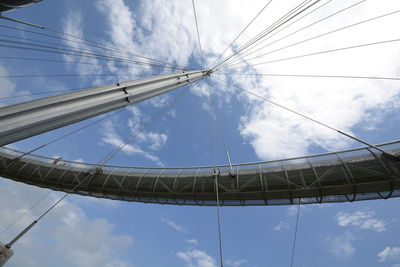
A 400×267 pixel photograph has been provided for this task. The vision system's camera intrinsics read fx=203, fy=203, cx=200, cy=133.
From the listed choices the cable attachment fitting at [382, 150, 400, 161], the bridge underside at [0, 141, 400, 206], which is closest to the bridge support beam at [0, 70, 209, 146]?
the bridge underside at [0, 141, 400, 206]

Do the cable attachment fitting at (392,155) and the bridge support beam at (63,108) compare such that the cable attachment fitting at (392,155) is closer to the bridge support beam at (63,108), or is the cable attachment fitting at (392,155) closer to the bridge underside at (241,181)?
the bridge underside at (241,181)

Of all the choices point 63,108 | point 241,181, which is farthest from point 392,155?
point 63,108

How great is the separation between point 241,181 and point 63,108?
42.1 ft

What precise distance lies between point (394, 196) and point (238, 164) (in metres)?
9.94

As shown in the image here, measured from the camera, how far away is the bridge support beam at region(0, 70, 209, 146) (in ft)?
17.0

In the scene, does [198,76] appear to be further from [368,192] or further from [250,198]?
[368,192]

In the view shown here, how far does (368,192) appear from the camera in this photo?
13.3 meters

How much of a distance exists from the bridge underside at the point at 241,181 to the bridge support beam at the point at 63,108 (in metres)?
9.75

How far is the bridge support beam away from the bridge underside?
9746 millimetres

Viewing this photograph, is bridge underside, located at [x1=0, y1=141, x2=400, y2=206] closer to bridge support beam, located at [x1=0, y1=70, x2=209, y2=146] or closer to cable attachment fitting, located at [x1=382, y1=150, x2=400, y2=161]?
cable attachment fitting, located at [x1=382, y1=150, x2=400, y2=161]

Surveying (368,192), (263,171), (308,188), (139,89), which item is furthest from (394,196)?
(139,89)

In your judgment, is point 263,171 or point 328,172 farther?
point 263,171

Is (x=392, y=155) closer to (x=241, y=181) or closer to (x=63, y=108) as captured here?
(x=241, y=181)

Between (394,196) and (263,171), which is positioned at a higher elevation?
(263,171)
